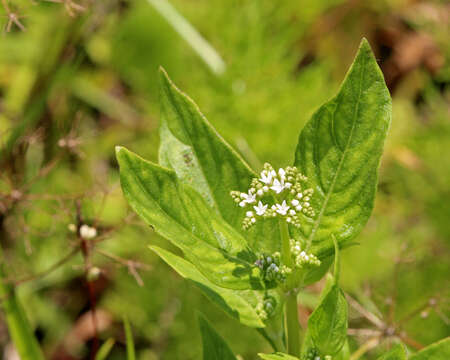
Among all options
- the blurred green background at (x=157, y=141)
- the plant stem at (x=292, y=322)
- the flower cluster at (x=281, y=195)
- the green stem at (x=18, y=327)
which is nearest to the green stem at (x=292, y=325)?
the plant stem at (x=292, y=322)

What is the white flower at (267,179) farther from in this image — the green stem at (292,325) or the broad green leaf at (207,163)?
the green stem at (292,325)

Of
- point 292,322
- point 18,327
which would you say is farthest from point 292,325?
point 18,327

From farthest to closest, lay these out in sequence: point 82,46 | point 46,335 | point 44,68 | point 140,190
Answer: point 46,335 < point 44,68 < point 82,46 < point 140,190

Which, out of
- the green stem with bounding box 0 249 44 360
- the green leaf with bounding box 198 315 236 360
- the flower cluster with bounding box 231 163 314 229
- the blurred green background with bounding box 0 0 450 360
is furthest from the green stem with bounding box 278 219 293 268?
the blurred green background with bounding box 0 0 450 360

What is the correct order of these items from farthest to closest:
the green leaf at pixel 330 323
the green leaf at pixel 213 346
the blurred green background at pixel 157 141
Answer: the blurred green background at pixel 157 141
the green leaf at pixel 213 346
the green leaf at pixel 330 323

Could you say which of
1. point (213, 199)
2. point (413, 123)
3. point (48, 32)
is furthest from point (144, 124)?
point (213, 199)

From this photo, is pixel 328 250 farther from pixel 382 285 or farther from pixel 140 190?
pixel 382 285
